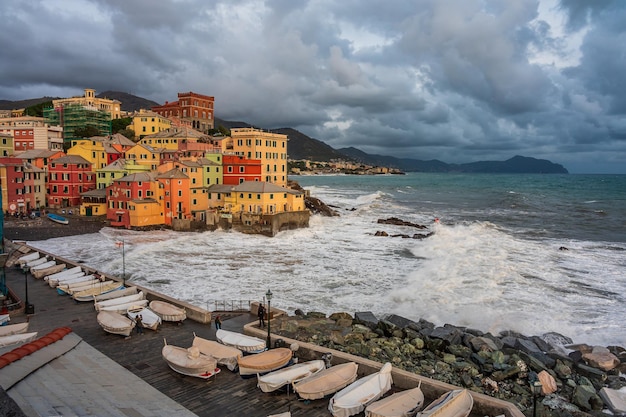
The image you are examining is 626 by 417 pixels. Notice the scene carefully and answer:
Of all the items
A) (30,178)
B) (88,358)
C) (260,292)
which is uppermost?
(30,178)

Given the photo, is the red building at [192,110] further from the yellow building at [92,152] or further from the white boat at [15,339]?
the white boat at [15,339]

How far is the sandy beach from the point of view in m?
46.6

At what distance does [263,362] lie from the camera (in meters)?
13.5

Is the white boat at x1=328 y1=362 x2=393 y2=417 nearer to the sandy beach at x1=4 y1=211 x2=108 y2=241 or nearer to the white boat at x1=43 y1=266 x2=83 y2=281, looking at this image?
the white boat at x1=43 y1=266 x2=83 y2=281

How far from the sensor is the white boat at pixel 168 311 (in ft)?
60.6

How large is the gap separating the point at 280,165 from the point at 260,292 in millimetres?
42159

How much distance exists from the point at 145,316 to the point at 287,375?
8.22 m

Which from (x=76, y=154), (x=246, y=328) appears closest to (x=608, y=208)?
(x=246, y=328)

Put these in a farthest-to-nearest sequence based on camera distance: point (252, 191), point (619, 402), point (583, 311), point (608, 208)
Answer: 1. point (608, 208)
2. point (252, 191)
3. point (583, 311)
4. point (619, 402)

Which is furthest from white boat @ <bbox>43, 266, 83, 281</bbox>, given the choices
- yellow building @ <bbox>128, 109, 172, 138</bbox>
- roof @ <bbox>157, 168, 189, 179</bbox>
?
yellow building @ <bbox>128, 109, 172, 138</bbox>

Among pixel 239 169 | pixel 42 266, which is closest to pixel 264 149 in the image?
pixel 239 169

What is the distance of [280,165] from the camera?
67.6 metres

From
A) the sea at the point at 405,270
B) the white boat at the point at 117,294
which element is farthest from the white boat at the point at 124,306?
the sea at the point at 405,270

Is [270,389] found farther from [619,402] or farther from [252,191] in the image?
[252,191]
